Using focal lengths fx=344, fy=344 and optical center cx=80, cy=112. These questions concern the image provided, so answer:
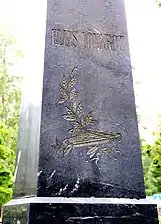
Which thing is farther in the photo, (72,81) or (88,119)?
(72,81)

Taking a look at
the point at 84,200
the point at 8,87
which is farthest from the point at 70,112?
the point at 8,87

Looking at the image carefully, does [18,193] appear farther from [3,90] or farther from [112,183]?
[3,90]

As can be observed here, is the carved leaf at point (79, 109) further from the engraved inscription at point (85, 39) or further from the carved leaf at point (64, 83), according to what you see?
the engraved inscription at point (85, 39)

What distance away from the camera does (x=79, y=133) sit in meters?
3.10

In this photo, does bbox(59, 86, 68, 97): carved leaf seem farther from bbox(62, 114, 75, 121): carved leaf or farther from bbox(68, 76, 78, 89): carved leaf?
bbox(62, 114, 75, 121): carved leaf

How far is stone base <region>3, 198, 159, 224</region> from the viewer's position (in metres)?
2.65

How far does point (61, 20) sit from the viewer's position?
Result: 3.59 meters

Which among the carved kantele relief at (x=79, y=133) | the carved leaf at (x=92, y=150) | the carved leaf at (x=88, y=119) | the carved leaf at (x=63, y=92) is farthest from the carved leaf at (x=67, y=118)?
the carved leaf at (x=92, y=150)

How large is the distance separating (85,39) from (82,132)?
3.47 ft

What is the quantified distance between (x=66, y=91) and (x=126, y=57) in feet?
2.69

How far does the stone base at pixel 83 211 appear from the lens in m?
2.65

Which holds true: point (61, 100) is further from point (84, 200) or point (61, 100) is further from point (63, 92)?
point (84, 200)

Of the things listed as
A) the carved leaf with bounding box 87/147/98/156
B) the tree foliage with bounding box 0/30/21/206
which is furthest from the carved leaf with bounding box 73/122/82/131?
the tree foliage with bounding box 0/30/21/206

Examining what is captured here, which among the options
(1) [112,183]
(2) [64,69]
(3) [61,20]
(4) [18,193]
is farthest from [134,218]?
(3) [61,20]
